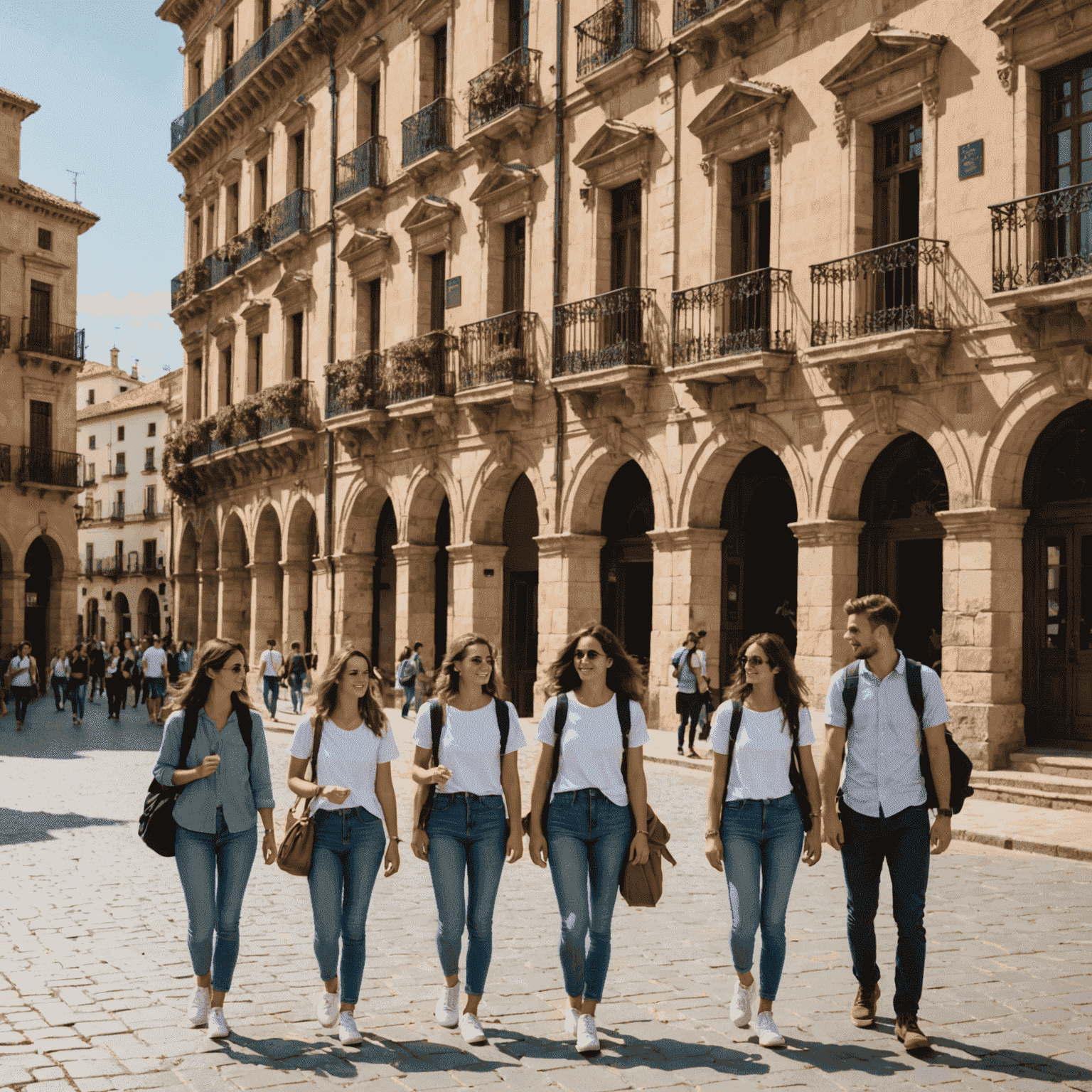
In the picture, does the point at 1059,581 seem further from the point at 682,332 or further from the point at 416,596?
the point at 416,596

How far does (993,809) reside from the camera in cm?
1336

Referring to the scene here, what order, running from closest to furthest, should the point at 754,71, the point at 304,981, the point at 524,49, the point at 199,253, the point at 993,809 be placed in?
1. the point at 304,981
2. the point at 993,809
3. the point at 754,71
4. the point at 524,49
5. the point at 199,253

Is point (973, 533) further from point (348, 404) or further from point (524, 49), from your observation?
point (348, 404)

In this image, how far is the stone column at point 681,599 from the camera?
1952cm

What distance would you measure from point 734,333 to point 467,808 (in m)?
14.1

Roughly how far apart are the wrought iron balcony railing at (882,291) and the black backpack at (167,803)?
12.0m

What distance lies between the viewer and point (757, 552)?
2086 cm

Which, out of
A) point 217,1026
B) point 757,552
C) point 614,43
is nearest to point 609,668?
point 217,1026

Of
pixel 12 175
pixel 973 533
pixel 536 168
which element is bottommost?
pixel 973 533

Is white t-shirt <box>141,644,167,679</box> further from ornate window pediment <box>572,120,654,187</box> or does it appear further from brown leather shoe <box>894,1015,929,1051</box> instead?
brown leather shoe <box>894,1015,929,1051</box>

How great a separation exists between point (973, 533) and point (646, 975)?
33.2ft

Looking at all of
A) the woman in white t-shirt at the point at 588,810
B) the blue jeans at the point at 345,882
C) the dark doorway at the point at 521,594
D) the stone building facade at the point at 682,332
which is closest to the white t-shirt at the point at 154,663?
the stone building facade at the point at 682,332

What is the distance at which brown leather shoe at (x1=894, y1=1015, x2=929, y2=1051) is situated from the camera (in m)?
5.35

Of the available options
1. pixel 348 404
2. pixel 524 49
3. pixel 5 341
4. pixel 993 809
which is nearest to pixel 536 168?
pixel 524 49
